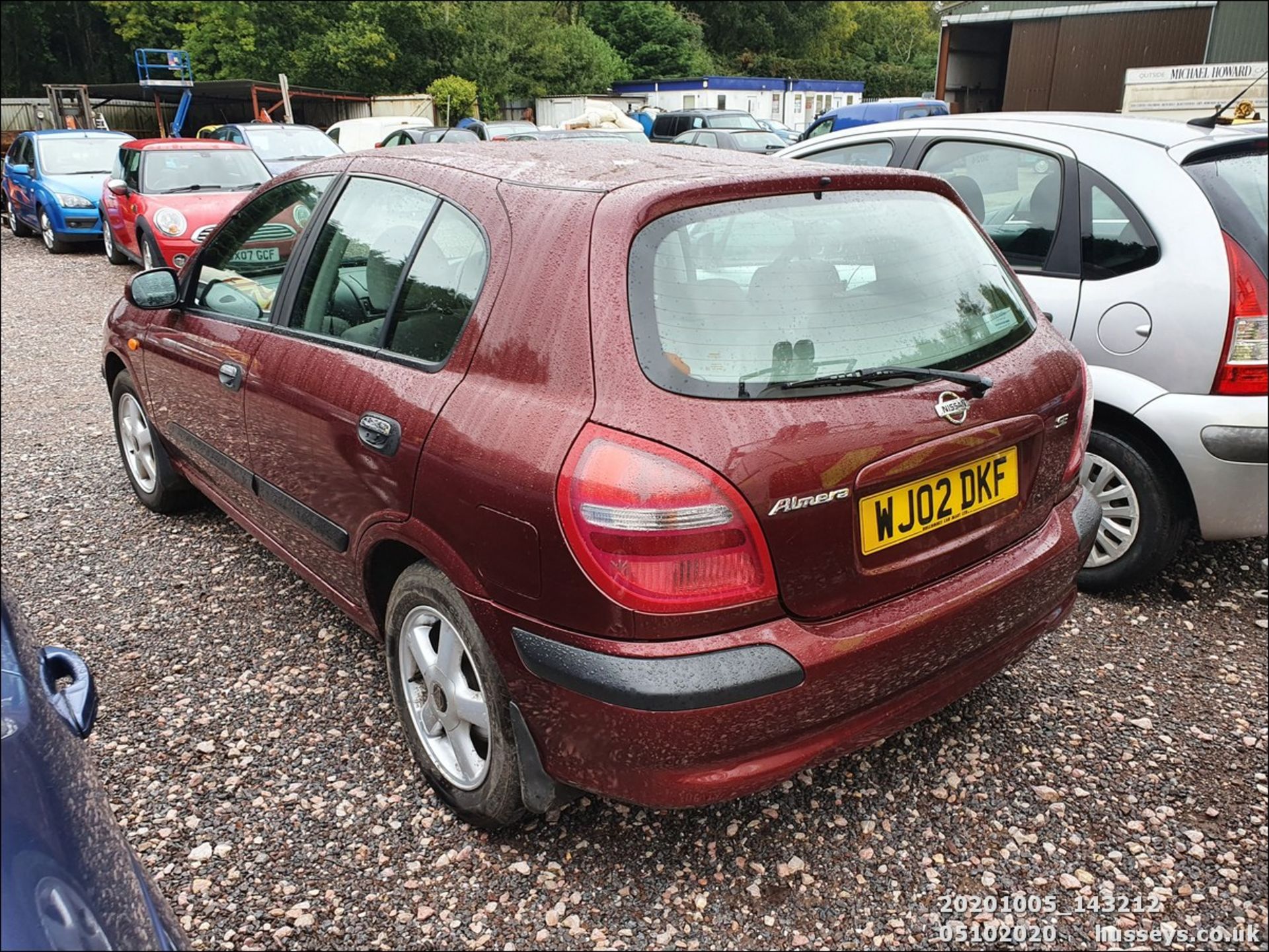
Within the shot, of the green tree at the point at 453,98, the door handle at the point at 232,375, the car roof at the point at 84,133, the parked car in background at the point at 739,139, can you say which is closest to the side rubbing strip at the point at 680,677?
the door handle at the point at 232,375

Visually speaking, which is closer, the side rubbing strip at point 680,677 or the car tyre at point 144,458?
the side rubbing strip at point 680,677

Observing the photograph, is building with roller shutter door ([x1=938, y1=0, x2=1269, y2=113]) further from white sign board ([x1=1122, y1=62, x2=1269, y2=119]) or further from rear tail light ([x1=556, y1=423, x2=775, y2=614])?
rear tail light ([x1=556, y1=423, x2=775, y2=614])

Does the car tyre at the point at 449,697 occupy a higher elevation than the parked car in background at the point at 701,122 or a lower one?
lower

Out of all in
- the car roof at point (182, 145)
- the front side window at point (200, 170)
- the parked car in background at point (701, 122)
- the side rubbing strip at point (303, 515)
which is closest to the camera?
the side rubbing strip at point (303, 515)

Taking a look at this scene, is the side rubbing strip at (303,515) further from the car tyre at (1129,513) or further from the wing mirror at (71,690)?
→ the car tyre at (1129,513)

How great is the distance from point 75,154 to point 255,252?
1330 cm

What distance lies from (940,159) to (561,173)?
2523 millimetres

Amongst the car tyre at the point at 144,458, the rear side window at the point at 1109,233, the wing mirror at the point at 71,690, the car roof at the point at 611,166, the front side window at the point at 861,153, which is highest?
the car roof at the point at 611,166

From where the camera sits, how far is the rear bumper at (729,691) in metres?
1.90

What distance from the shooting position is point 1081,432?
2627mm

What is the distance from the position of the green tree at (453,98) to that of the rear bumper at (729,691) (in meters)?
36.9

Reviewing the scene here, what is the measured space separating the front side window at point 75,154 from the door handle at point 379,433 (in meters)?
14.0

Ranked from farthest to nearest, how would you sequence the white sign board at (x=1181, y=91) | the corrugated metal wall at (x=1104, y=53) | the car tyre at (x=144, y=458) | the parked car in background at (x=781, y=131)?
the parked car in background at (x=781, y=131) < the corrugated metal wall at (x=1104, y=53) < the white sign board at (x=1181, y=91) < the car tyre at (x=144, y=458)

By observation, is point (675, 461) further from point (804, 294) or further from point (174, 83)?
point (174, 83)
